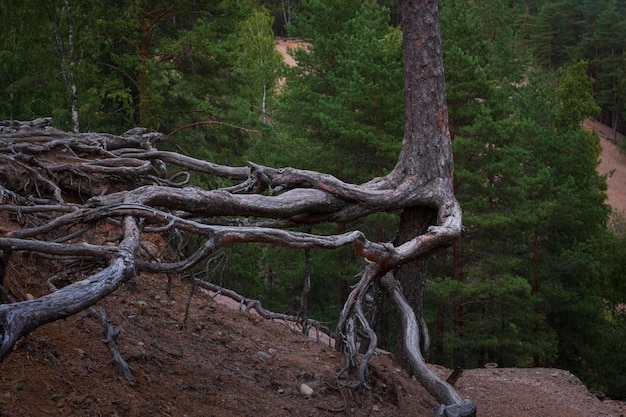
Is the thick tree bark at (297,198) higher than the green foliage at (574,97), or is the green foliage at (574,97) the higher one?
the thick tree bark at (297,198)

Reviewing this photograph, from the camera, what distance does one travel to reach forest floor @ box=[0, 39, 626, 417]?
13.4 feet

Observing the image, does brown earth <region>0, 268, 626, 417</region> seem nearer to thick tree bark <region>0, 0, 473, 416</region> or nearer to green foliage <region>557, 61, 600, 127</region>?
thick tree bark <region>0, 0, 473, 416</region>

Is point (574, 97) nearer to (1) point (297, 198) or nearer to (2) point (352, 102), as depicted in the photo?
(2) point (352, 102)

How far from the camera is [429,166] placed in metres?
6.71

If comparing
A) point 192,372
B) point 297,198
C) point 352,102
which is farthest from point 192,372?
point 352,102

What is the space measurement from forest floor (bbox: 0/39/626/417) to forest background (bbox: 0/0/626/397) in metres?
4.55

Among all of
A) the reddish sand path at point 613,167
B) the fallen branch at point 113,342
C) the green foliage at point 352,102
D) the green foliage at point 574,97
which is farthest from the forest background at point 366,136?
the reddish sand path at point 613,167

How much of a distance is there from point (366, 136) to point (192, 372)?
428 inches

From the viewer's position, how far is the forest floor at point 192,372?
4090 mm

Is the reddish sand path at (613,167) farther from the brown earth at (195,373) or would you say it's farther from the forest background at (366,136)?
the brown earth at (195,373)

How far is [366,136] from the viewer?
50.9 feet

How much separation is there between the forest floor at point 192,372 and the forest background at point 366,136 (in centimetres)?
455

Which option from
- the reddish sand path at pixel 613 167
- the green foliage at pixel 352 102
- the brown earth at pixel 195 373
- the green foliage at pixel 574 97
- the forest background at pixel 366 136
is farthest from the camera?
the reddish sand path at pixel 613 167

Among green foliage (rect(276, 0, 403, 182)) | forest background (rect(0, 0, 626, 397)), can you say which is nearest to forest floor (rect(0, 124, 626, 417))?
forest background (rect(0, 0, 626, 397))
